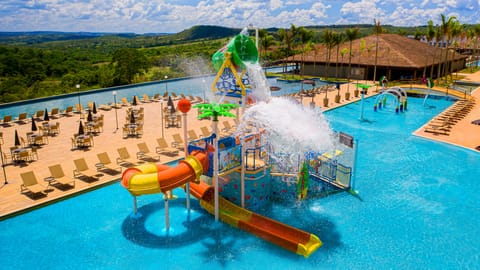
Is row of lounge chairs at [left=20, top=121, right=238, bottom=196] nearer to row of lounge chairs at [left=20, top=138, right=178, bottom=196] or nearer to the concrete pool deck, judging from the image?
row of lounge chairs at [left=20, top=138, right=178, bottom=196]

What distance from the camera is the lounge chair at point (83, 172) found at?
13.8m

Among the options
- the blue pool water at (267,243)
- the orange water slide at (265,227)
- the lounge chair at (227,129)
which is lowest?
the blue pool water at (267,243)

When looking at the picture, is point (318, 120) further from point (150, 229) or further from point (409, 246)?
point (150, 229)

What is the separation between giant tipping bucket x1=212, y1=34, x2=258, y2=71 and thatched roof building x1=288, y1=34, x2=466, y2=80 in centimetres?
3032

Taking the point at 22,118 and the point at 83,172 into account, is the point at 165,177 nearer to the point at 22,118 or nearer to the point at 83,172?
the point at 83,172

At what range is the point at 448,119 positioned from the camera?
2330 cm

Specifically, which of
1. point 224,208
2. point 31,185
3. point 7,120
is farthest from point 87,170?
point 7,120

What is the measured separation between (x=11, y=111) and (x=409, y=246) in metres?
26.9

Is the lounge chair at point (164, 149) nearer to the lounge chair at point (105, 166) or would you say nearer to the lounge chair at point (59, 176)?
the lounge chair at point (105, 166)

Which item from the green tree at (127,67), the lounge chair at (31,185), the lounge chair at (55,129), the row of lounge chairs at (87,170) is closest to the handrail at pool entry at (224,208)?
the row of lounge chairs at (87,170)

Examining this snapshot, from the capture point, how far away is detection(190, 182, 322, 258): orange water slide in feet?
32.4

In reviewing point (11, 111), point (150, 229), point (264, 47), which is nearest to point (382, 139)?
point (150, 229)

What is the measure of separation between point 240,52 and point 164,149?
7314mm

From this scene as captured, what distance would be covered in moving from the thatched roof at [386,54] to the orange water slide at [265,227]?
32.1 meters
